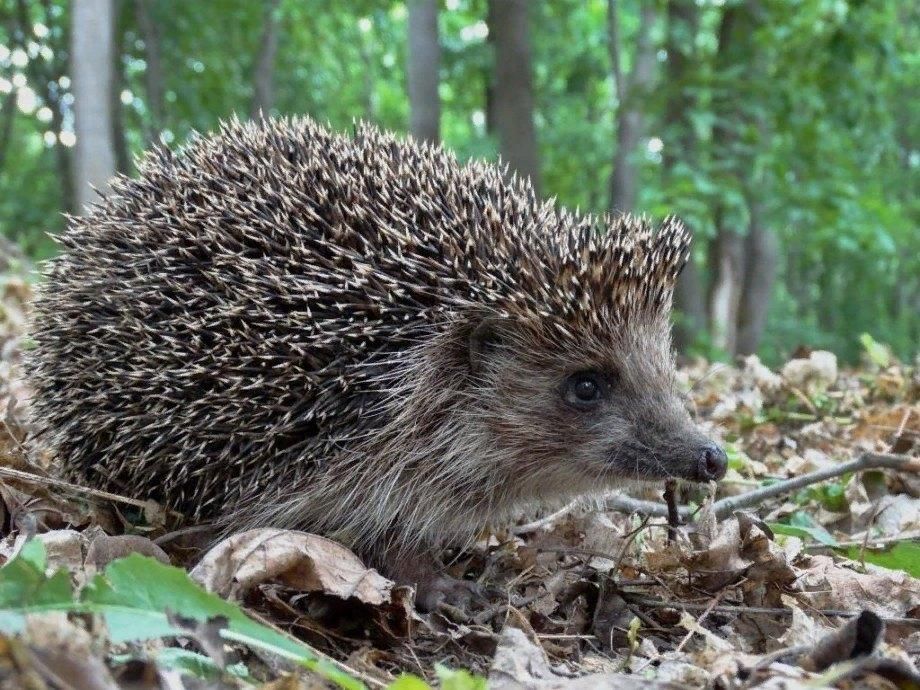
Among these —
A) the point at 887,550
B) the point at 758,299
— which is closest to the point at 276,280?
the point at 887,550

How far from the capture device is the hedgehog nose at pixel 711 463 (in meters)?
3.75

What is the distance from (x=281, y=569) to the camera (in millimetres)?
3201

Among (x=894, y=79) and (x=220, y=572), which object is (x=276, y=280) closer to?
(x=220, y=572)

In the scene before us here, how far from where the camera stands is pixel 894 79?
1318 centimetres

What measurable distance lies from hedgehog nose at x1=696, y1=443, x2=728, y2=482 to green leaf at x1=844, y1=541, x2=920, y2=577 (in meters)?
0.68

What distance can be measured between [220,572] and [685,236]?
8.71ft

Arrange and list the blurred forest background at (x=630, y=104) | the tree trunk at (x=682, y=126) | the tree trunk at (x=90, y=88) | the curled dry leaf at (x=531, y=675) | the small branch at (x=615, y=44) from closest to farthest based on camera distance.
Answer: the curled dry leaf at (x=531, y=675) → the tree trunk at (x=90, y=88) → the blurred forest background at (x=630, y=104) → the tree trunk at (x=682, y=126) → the small branch at (x=615, y=44)

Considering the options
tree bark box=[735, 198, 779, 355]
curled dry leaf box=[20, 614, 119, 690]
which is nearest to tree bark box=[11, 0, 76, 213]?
tree bark box=[735, 198, 779, 355]

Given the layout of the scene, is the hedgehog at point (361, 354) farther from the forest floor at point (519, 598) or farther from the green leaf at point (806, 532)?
the green leaf at point (806, 532)

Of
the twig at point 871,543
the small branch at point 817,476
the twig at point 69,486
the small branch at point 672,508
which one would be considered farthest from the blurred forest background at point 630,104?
the twig at point 871,543

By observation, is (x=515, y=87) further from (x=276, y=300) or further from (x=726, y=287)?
(x=276, y=300)

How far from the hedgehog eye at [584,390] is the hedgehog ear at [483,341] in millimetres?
375

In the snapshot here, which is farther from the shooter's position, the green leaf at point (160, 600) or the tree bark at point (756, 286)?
the tree bark at point (756, 286)

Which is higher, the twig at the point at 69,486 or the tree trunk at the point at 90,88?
the tree trunk at the point at 90,88
